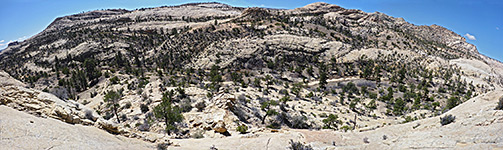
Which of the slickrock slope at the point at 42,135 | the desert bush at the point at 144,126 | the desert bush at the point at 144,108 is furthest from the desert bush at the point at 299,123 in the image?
the slickrock slope at the point at 42,135

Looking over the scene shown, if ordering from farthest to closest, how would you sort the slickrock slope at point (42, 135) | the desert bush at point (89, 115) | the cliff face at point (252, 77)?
the cliff face at point (252, 77)
the desert bush at point (89, 115)
the slickrock slope at point (42, 135)

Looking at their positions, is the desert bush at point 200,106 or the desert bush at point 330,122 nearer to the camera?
the desert bush at point 200,106

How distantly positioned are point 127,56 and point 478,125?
313 feet

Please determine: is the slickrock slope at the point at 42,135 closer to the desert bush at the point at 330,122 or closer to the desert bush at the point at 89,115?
the desert bush at the point at 89,115

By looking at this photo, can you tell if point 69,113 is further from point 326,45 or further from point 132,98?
point 326,45

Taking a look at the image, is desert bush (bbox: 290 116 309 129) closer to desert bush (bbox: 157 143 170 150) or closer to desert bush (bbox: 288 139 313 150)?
desert bush (bbox: 288 139 313 150)

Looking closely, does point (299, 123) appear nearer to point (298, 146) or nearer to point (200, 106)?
point (200, 106)

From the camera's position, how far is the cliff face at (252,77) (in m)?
22.3

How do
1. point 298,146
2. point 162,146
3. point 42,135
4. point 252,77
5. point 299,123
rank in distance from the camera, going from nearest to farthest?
point 42,135, point 162,146, point 298,146, point 299,123, point 252,77

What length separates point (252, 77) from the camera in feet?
205

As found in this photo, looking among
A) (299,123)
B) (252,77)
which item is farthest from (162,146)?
(252,77)

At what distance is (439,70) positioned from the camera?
198ft

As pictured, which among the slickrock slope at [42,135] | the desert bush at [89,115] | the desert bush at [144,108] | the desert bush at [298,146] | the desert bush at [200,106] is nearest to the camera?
the slickrock slope at [42,135]

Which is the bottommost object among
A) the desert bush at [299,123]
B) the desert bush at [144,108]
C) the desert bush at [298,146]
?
the desert bush at [299,123]
